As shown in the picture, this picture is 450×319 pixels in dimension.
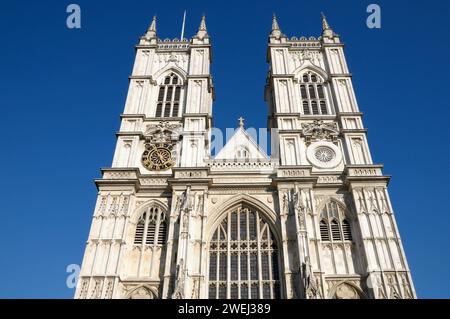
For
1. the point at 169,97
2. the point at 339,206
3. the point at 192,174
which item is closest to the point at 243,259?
the point at 192,174

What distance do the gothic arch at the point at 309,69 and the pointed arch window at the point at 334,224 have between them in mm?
11978

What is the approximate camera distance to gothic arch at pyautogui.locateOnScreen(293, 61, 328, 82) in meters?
31.8

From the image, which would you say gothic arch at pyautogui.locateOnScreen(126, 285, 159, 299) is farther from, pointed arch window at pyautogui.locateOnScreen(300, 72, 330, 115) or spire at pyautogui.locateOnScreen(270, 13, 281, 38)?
spire at pyautogui.locateOnScreen(270, 13, 281, 38)

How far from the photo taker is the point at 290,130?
27.6 m

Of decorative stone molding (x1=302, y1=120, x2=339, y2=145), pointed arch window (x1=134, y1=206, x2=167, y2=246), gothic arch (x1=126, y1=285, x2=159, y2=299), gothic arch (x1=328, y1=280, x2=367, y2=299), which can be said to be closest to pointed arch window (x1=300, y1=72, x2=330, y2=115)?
decorative stone molding (x1=302, y1=120, x2=339, y2=145)

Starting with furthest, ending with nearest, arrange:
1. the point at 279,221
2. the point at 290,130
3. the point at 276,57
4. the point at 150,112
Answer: the point at 276,57 < the point at 150,112 < the point at 290,130 < the point at 279,221

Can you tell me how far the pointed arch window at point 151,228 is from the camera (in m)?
23.2

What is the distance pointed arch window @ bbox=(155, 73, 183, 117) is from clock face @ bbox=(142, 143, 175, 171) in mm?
3290

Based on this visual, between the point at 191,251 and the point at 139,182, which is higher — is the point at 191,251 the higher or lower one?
the lower one

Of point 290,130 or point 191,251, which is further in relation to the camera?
point 290,130

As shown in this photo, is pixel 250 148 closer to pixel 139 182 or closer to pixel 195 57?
pixel 139 182
